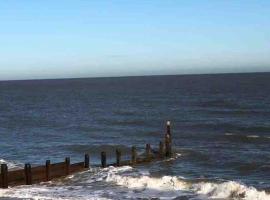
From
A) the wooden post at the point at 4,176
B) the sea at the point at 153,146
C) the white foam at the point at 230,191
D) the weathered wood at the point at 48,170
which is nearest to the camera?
the white foam at the point at 230,191

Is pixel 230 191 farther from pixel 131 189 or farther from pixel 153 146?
pixel 153 146

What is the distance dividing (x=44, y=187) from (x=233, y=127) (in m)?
33.3

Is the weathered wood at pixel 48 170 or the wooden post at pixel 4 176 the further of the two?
the weathered wood at pixel 48 170

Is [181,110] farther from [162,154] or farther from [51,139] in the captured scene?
[162,154]

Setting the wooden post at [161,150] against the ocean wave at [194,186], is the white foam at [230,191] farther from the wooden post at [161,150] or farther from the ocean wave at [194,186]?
the wooden post at [161,150]

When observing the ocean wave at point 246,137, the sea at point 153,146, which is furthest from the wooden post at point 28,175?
the ocean wave at point 246,137

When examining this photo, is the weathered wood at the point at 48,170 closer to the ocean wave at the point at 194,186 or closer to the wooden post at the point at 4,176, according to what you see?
the wooden post at the point at 4,176

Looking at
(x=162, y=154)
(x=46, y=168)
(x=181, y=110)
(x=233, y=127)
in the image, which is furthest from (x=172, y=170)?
(x=181, y=110)

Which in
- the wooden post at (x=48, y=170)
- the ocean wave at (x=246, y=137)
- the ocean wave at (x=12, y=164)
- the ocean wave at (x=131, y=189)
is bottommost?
the ocean wave at (x=246, y=137)

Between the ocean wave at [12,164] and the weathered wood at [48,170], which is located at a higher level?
the weathered wood at [48,170]

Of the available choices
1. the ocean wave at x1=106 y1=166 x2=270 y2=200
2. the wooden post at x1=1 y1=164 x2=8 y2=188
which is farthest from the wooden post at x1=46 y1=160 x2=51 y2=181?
the ocean wave at x1=106 y1=166 x2=270 y2=200

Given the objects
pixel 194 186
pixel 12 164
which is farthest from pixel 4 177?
pixel 194 186

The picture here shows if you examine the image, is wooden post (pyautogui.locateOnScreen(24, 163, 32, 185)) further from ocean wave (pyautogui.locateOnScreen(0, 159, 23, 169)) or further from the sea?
ocean wave (pyautogui.locateOnScreen(0, 159, 23, 169))

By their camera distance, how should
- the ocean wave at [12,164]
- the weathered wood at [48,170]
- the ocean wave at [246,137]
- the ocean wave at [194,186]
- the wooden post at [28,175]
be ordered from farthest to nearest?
the ocean wave at [246,137] < the ocean wave at [12,164] < the weathered wood at [48,170] < the wooden post at [28,175] < the ocean wave at [194,186]
